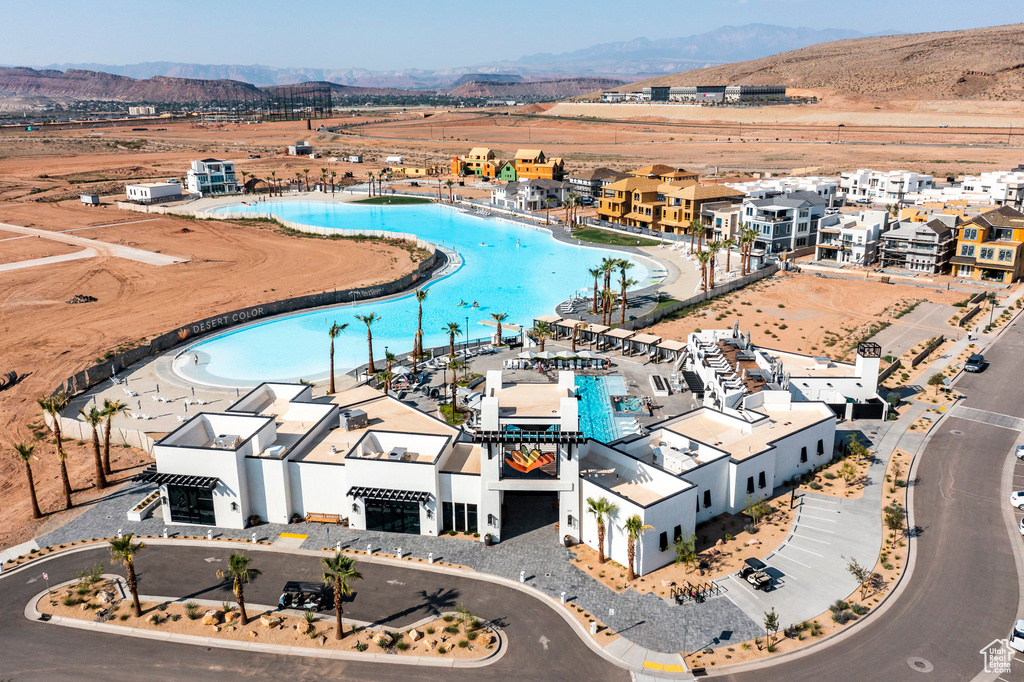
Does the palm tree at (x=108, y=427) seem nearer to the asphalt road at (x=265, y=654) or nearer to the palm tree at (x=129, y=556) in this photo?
the asphalt road at (x=265, y=654)

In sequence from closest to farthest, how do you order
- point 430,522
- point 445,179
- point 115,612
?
point 115,612, point 430,522, point 445,179

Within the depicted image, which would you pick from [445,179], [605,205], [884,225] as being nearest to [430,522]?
[884,225]

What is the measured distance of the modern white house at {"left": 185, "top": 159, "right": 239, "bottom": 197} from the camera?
14612 cm

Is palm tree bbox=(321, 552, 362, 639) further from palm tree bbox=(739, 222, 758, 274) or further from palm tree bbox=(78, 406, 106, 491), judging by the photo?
palm tree bbox=(739, 222, 758, 274)

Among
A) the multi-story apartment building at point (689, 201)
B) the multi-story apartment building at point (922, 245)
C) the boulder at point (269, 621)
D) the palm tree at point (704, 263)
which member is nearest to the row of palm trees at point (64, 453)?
the boulder at point (269, 621)

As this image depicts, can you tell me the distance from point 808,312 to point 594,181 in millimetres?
68019

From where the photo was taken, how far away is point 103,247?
338 ft

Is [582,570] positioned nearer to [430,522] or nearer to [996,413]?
[430,522]

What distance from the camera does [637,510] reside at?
1272 inches

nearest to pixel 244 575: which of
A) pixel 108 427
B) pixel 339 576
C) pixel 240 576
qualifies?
pixel 240 576

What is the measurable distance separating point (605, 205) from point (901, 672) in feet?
322

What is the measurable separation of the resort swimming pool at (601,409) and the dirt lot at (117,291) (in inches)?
1167

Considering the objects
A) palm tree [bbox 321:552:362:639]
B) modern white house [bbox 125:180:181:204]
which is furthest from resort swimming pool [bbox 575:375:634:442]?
modern white house [bbox 125:180:181:204]

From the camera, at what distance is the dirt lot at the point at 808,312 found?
6500 centimetres
